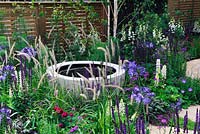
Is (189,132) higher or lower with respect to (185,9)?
lower

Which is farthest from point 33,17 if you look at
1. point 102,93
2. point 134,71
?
point 102,93

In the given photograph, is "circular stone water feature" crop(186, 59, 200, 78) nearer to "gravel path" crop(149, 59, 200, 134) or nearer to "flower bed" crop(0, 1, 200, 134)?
"gravel path" crop(149, 59, 200, 134)

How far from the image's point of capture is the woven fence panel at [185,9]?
9.56 metres

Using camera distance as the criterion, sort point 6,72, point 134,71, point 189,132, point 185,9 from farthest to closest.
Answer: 1. point 185,9
2. point 134,71
3. point 6,72
4. point 189,132

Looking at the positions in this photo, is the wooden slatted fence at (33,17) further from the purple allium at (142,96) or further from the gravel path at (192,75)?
the purple allium at (142,96)

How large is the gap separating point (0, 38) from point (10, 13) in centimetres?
59

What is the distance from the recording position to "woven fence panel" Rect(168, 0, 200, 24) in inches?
376

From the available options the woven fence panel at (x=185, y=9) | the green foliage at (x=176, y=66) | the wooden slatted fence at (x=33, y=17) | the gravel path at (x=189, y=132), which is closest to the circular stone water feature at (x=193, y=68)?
the green foliage at (x=176, y=66)

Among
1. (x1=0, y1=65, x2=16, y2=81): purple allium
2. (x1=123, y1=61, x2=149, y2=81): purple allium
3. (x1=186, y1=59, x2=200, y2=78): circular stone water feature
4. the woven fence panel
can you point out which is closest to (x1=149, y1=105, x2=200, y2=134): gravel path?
(x1=123, y1=61, x2=149, y2=81): purple allium

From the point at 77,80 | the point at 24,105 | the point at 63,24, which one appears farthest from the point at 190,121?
the point at 63,24

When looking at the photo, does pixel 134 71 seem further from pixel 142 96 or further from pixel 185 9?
pixel 185 9

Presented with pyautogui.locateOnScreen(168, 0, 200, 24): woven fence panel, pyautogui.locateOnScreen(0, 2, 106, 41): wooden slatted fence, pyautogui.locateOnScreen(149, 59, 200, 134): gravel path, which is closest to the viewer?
pyautogui.locateOnScreen(149, 59, 200, 134): gravel path

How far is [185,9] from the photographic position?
10016mm

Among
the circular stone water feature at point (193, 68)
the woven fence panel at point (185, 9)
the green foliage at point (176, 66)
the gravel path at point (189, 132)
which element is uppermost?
the woven fence panel at point (185, 9)
